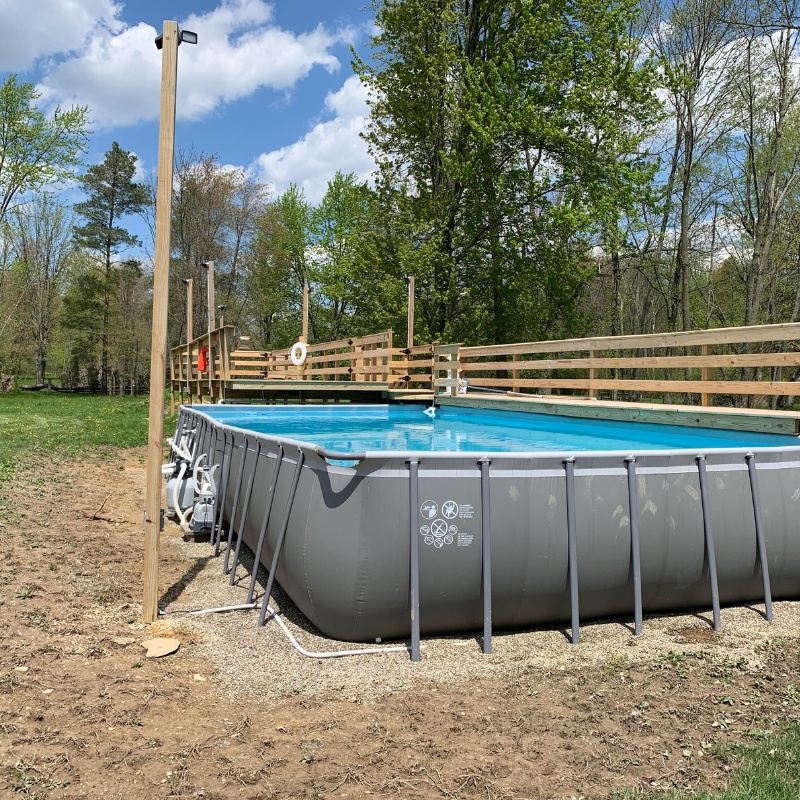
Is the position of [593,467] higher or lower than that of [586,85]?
lower

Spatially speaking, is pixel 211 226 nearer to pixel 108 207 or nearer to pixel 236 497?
pixel 108 207

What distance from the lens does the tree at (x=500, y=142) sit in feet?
61.3

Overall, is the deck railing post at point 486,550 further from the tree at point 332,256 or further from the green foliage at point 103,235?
the green foliage at point 103,235

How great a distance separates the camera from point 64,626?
13.7ft

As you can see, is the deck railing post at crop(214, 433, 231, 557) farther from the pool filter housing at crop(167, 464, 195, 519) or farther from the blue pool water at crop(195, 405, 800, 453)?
the pool filter housing at crop(167, 464, 195, 519)

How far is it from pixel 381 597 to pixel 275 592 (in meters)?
A: 1.60

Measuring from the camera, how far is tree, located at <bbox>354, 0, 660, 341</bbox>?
61.3 ft

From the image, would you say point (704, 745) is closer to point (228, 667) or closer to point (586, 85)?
point (228, 667)

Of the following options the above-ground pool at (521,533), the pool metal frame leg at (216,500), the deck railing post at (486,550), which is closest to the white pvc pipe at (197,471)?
the pool metal frame leg at (216,500)

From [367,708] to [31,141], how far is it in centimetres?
3405

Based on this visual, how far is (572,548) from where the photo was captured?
4.10 meters

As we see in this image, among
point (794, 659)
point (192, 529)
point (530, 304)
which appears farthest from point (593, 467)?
point (530, 304)

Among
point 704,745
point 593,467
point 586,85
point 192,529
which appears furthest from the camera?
point 586,85

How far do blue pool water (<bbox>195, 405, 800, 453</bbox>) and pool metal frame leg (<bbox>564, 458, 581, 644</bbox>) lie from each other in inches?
45.4
